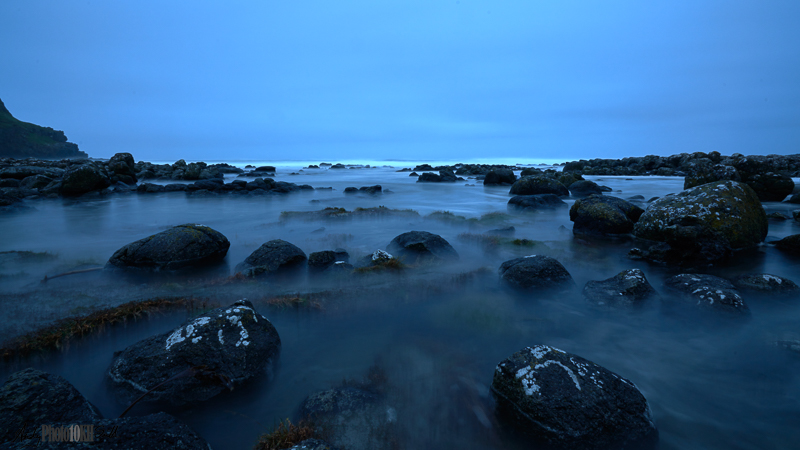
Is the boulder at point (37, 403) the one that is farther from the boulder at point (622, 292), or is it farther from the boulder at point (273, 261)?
the boulder at point (622, 292)

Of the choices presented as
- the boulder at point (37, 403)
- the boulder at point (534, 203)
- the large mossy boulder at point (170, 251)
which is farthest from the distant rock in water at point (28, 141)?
the boulder at point (37, 403)

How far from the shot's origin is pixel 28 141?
99625 mm

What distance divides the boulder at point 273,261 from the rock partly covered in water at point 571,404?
5.30m

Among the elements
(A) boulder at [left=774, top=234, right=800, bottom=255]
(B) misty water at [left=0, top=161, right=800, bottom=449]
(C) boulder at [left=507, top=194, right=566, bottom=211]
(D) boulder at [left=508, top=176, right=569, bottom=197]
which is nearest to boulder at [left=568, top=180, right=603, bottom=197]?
(D) boulder at [left=508, top=176, right=569, bottom=197]

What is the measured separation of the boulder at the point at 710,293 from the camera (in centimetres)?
539

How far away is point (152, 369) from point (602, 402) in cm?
456

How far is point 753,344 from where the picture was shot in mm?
4625

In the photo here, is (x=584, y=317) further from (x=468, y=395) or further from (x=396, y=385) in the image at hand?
(x=396, y=385)

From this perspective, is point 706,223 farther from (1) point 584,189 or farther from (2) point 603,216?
(1) point 584,189

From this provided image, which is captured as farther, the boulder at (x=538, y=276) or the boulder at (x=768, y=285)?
the boulder at (x=538, y=276)

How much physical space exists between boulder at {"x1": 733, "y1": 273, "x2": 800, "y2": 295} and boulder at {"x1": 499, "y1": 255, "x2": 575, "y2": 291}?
9.80ft

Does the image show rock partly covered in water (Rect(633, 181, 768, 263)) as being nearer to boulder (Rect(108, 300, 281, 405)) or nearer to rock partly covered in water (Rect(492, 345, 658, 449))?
rock partly covered in water (Rect(492, 345, 658, 449))

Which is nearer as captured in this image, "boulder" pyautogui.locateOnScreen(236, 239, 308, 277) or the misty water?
the misty water

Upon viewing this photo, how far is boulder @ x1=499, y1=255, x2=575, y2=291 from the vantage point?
21.2 feet
